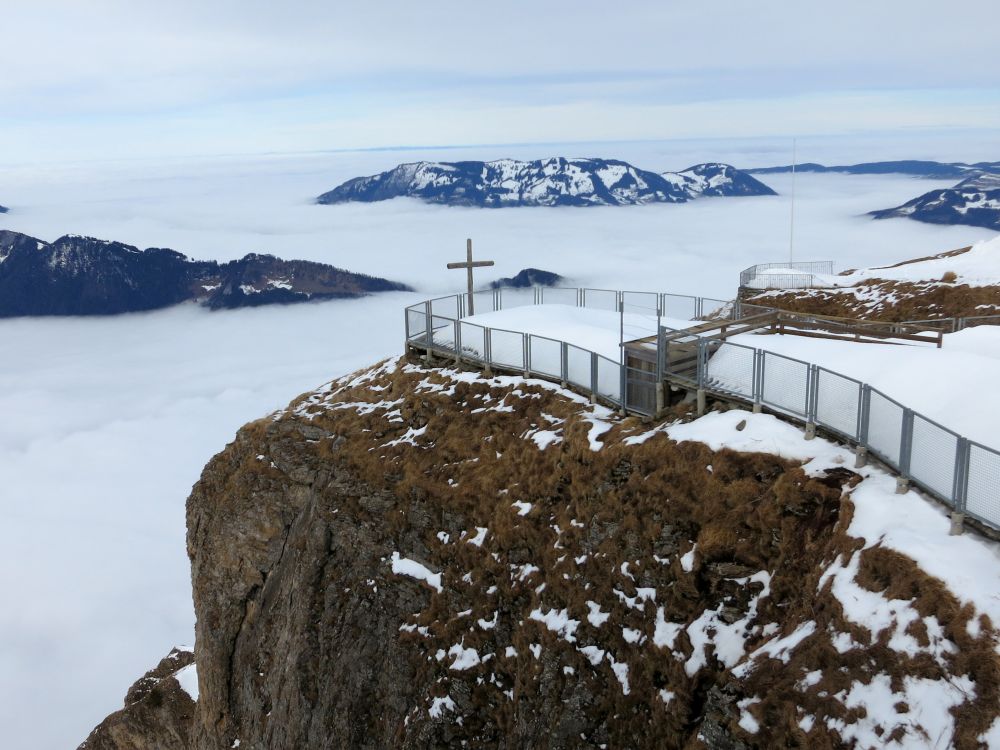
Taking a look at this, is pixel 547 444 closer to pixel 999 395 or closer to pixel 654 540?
pixel 654 540

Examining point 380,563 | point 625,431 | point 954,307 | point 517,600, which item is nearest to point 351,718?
point 380,563

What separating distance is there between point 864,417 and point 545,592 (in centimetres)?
720

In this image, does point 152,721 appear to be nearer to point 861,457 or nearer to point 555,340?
point 555,340

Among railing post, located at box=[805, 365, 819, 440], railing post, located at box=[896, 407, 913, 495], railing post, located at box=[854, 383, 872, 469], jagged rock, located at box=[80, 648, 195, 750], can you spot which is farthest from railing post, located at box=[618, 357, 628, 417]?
jagged rock, located at box=[80, 648, 195, 750]

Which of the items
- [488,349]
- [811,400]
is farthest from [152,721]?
[811,400]

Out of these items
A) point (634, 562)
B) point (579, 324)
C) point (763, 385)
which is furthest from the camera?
point (579, 324)

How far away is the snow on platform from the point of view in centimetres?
2473

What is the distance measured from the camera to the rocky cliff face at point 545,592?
34.5 ft

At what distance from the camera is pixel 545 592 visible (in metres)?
16.5

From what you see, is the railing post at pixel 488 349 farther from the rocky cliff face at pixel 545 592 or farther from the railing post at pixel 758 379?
the railing post at pixel 758 379

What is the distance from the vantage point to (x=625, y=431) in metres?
18.2

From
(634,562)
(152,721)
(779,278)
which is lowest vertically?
(152,721)

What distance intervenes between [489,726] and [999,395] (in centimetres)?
1140

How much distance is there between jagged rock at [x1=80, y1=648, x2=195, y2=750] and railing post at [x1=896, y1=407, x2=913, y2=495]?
32.5 metres
